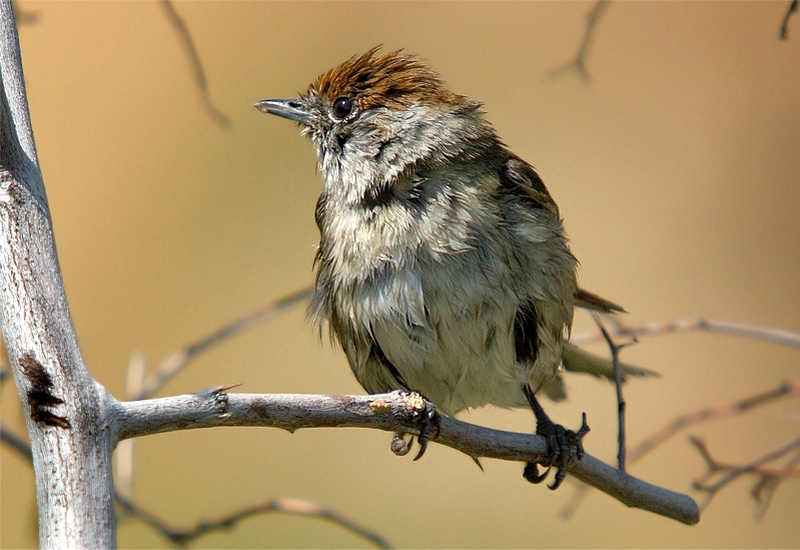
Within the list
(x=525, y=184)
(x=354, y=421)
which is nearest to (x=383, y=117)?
(x=525, y=184)

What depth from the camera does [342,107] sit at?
144 inches

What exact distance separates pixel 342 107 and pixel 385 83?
21 centimetres

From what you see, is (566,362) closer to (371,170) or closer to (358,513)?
(371,170)

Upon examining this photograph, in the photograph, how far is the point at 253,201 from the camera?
6.58 m

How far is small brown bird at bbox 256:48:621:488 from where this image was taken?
3.12m

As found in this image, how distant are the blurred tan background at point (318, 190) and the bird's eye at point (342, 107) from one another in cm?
265

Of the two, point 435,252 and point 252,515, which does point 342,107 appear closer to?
point 435,252

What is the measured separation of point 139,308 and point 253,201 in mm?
1169

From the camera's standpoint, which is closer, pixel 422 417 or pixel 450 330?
pixel 422 417

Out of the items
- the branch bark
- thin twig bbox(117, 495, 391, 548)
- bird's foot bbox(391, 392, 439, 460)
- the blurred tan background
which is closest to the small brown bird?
bird's foot bbox(391, 392, 439, 460)

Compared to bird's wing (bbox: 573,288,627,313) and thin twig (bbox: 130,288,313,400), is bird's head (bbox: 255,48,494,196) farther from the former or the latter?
bird's wing (bbox: 573,288,627,313)

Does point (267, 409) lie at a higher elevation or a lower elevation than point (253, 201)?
lower

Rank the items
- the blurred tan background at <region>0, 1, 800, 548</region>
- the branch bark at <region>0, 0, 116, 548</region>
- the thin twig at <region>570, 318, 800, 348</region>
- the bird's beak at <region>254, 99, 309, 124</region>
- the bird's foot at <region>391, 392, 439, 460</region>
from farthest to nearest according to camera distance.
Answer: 1. the blurred tan background at <region>0, 1, 800, 548</region>
2. the bird's beak at <region>254, 99, 309, 124</region>
3. the thin twig at <region>570, 318, 800, 348</region>
4. the bird's foot at <region>391, 392, 439, 460</region>
5. the branch bark at <region>0, 0, 116, 548</region>

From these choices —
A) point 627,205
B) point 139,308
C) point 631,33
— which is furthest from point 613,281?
point 139,308
